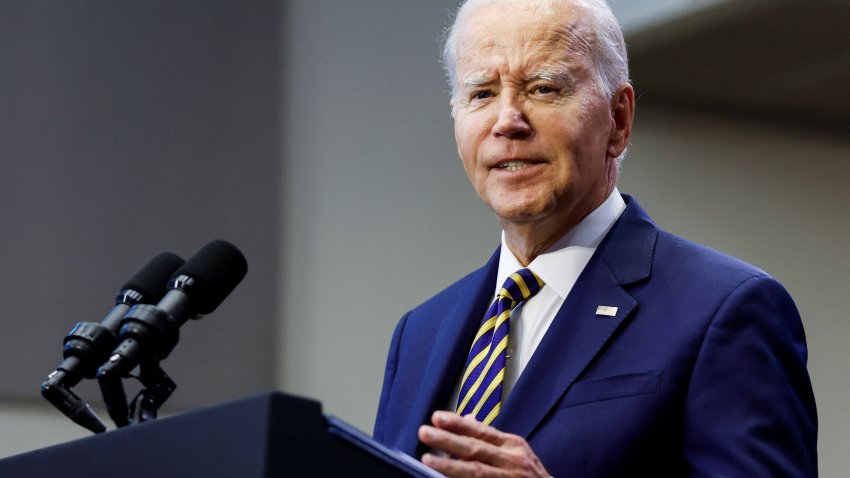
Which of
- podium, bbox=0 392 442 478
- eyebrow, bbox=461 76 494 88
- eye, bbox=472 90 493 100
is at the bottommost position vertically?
podium, bbox=0 392 442 478

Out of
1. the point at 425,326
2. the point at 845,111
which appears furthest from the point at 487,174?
the point at 845,111

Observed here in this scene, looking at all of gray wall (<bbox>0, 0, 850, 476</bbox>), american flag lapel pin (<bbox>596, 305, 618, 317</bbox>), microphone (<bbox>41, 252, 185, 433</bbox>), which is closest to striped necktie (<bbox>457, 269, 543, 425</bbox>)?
american flag lapel pin (<bbox>596, 305, 618, 317</bbox>)

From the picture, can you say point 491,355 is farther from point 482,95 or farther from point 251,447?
point 251,447

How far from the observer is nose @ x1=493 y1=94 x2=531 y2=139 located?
183cm

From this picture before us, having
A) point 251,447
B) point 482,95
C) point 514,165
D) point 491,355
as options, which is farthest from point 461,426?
point 482,95

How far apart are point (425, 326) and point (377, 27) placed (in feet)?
5.66

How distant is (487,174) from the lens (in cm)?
187

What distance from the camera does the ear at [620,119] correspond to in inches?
77.3

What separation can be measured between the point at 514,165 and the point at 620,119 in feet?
0.85

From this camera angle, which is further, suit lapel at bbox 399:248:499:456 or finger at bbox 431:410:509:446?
suit lapel at bbox 399:248:499:456

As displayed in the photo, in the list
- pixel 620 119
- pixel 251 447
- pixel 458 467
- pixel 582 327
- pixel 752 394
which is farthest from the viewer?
pixel 620 119

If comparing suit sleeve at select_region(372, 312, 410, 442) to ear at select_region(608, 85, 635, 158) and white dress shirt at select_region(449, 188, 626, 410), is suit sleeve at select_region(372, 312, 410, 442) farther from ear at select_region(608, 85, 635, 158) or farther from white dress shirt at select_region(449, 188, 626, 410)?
ear at select_region(608, 85, 635, 158)

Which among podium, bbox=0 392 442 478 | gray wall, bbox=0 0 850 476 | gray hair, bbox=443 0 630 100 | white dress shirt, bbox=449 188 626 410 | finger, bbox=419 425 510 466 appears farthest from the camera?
gray wall, bbox=0 0 850 476

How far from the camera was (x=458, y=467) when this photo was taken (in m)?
1.22
